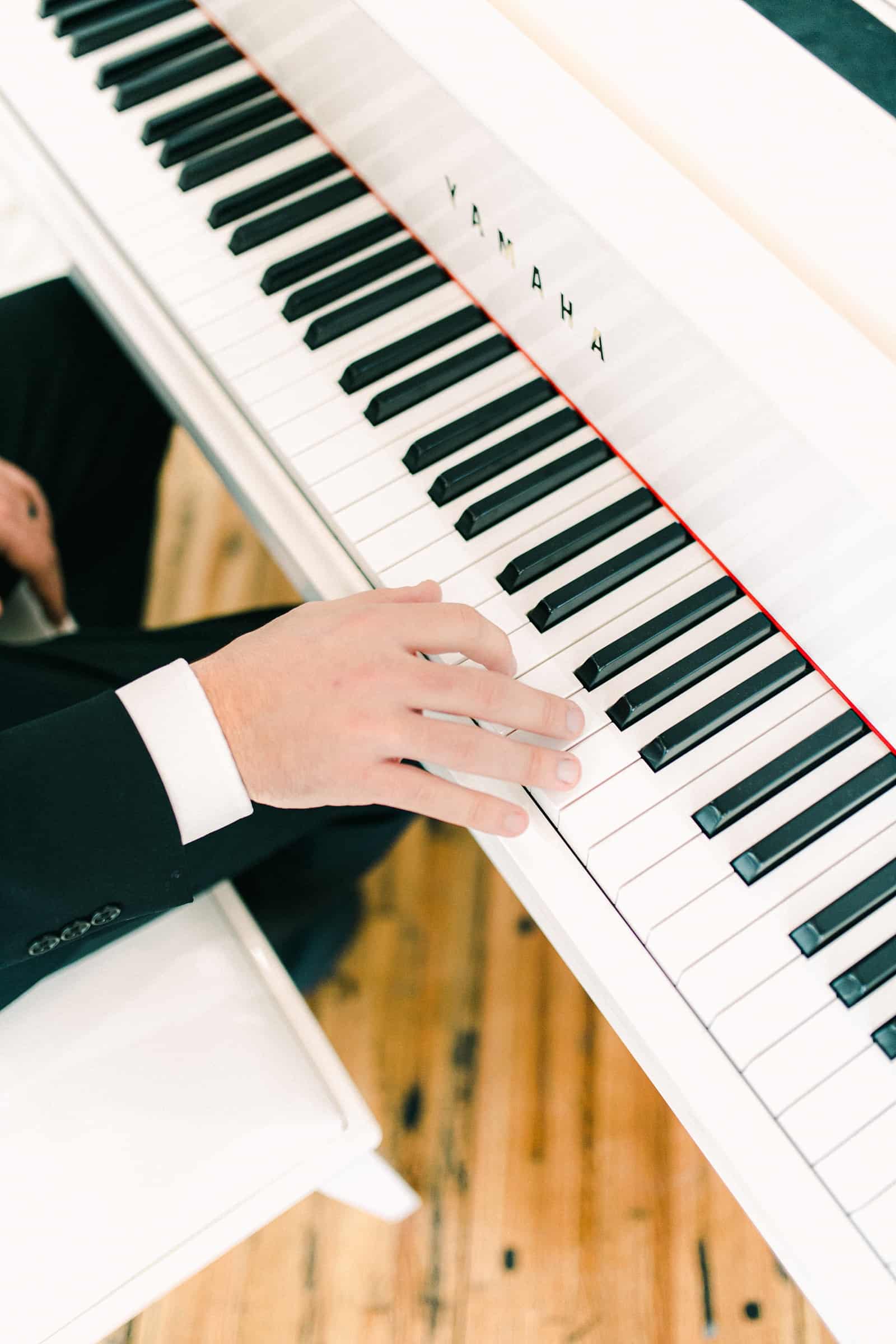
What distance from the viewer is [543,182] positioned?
0.87 meters

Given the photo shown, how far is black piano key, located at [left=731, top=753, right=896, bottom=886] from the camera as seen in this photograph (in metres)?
0.83

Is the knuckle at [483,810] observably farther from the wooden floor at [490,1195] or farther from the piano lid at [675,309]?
the wooden floor at [490,1195]

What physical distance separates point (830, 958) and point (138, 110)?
125 cm

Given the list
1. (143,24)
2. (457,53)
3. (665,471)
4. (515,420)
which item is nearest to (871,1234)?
(665,471)

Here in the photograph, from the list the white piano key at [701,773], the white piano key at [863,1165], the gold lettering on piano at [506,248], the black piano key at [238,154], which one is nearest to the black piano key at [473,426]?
the gold lettering on piano at [506,248]

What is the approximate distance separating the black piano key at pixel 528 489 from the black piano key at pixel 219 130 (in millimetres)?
617

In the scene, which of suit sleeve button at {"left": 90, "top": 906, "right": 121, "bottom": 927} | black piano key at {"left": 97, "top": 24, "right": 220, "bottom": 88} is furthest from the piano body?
suit sleeve button at {"left": 90, "top": 906, "right": 121, "bottom": 927}

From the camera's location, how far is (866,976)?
2.60ft

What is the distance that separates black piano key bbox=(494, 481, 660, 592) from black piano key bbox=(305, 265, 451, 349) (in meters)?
0.34

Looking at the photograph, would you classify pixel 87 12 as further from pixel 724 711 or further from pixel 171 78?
pixel 724 711

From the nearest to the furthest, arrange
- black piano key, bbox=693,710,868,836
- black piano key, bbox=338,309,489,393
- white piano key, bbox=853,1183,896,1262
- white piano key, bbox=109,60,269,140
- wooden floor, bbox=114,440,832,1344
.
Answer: white piano key, bbox=853,1183,896,1262 < black piano key, bbox=693,710,868,836 < black piano key, bbox=338,309,489,393 < white piano key, bbox=109,60,269,140 < wooden floor, bbox=114,440,832,1344

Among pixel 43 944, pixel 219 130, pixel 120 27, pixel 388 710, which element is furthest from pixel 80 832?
pixel 120 27

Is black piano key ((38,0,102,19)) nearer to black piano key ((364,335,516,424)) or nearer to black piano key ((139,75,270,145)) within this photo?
black piano key ((139,75,270,145))

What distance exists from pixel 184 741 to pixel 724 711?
1.52 feet
